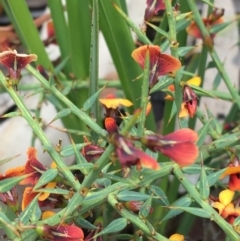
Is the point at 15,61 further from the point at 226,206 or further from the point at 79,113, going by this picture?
the point at 226,206

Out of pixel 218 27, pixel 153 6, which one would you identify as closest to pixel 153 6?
pixel 153 6

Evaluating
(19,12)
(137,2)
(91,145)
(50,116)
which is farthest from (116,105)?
(137,2)

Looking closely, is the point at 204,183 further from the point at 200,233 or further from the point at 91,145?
the point at 200,233

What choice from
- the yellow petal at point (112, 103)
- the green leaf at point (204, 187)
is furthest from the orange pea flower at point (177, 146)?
the yellow petal at point (112, 103)

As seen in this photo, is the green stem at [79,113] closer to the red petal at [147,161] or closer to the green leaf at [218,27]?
the red petal at [147,161]

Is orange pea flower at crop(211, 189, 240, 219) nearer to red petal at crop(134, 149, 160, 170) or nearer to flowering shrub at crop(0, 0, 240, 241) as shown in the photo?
flowering shrub at crop(0, 0, 240, 241)
